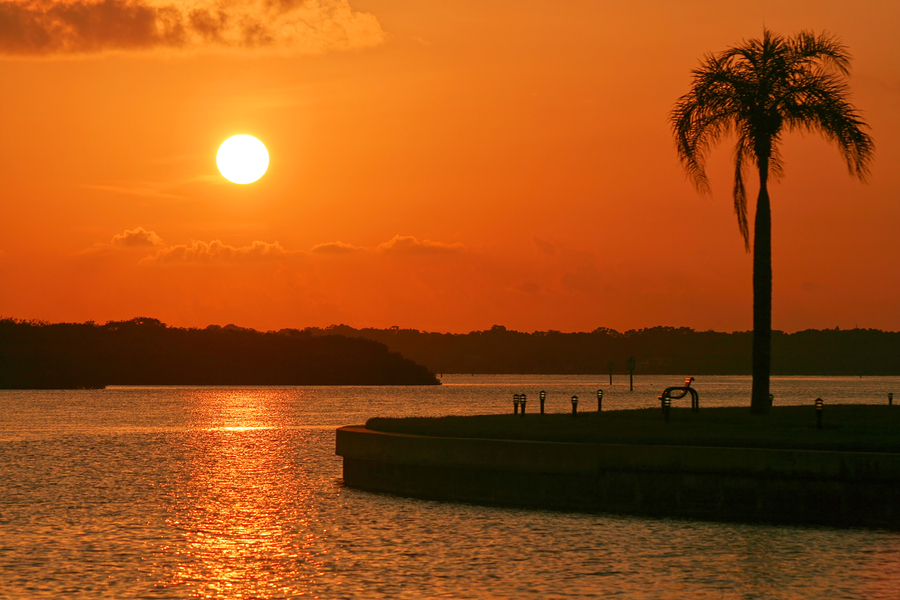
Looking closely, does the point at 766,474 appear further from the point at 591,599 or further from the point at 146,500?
the point at 146,500

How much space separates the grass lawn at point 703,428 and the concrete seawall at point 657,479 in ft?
5.65

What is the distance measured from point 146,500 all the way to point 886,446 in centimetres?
1760

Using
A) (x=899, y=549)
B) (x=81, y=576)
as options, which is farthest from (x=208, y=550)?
(x=899, y=549)

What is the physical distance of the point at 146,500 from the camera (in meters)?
28.2

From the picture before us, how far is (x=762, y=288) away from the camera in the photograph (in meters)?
31.9

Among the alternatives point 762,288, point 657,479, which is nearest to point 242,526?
point 657,479

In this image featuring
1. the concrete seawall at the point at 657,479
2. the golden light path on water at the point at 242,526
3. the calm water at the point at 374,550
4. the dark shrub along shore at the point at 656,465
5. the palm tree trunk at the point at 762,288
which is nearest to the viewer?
the calm water at the point at 374,550

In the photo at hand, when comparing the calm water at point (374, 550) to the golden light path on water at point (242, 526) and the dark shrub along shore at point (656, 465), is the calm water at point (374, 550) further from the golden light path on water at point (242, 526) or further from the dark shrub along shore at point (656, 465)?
the dark shrub along shore at point (656, 465)

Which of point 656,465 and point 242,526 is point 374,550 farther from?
point 656,465

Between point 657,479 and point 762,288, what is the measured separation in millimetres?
10844

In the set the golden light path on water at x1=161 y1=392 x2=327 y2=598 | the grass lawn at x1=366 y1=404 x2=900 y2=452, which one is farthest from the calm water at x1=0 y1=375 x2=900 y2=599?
the grass lawn at x1=366 y1=404 x2=900 y2=452

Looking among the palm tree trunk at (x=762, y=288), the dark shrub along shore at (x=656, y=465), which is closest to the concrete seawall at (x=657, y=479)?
the dark shrub along shore at (x=656, y=465)

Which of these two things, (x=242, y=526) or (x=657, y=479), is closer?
(x=657, y=479)

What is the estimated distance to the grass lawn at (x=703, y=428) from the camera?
24391mm
